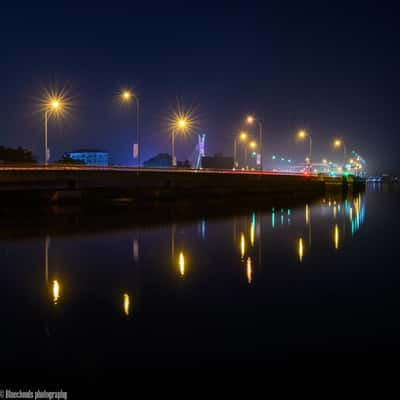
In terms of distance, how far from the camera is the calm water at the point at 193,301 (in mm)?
6598

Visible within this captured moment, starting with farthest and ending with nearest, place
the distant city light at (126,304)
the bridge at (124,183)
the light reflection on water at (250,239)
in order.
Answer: the bridge at (124,183)
the light reflection on water at (250,239)
the distant city light at (126,304)

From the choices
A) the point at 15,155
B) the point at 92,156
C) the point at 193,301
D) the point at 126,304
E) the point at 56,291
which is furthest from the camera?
the point at 92,156

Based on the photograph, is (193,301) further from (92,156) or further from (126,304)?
(92,156)

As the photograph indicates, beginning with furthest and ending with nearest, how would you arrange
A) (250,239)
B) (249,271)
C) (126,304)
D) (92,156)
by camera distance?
(92,156)
(250,239)
(249,271)
(126,304)

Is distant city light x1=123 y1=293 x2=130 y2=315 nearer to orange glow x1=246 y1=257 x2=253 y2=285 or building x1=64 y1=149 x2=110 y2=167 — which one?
orange glow x1=246 y1=257 x2=253 y2=285

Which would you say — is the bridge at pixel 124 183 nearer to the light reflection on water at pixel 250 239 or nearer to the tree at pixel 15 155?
the light reflection on water at pixel 250 239

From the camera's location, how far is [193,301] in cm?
919

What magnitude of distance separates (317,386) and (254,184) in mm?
52541

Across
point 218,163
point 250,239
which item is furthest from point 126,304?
point 218,163

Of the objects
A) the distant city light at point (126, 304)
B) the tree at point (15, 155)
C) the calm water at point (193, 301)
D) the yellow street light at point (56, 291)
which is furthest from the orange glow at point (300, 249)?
the tree at point (15, 155)

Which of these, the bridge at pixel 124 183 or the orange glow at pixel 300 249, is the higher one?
the bridge at pixel 124 183

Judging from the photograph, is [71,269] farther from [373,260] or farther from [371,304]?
[373,260]

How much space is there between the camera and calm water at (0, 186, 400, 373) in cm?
660

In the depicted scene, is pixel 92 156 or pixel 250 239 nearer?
pixel 250 239
